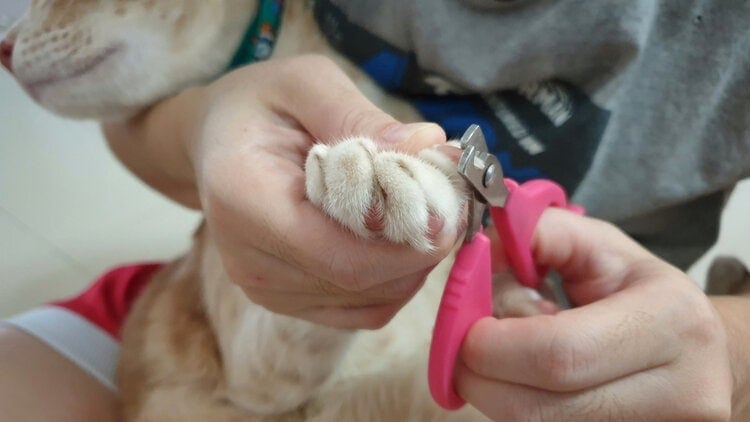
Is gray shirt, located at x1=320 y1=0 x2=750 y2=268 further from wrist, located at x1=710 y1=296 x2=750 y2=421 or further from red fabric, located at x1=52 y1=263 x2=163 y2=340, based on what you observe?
red fabric, located at x1=52 y1=263 x2=163 y2=340

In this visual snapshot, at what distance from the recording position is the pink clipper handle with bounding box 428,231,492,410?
0.51 meters

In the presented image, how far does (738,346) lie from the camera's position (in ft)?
2.26

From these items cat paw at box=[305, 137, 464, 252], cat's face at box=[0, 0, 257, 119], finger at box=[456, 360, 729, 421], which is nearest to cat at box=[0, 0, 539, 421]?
cat's face at box=[0, 0, 257, 119]

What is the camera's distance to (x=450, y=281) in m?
0.52

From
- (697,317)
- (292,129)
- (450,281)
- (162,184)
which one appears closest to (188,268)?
(162,184)

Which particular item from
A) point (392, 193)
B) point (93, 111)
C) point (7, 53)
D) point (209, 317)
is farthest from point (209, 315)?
point (392, 193)

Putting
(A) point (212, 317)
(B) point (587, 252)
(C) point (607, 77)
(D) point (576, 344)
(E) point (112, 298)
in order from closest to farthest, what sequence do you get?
(D) point (576, 344) → (B) point (587, 252) → (C) point (607, 77) → (A) point (212, 317) → (E) point (112, 298)

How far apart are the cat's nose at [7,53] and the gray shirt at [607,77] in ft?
1.36

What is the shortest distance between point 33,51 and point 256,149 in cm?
42

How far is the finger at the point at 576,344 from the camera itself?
522mm

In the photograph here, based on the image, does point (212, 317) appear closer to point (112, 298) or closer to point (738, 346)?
point (112, 298)

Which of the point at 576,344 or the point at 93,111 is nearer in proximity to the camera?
the point at 576,344

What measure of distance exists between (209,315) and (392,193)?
517 millimetres

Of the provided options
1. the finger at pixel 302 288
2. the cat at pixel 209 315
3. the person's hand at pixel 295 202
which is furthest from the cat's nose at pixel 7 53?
the finger at pixel 302 288
